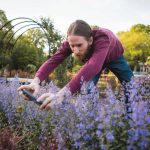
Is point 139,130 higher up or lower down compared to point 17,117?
higher up

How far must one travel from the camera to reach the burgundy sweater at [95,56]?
3.15 metres

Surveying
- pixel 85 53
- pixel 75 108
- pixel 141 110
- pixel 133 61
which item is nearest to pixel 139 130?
pixel 141 110

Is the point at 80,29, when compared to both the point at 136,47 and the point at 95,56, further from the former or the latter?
the point at 136,47

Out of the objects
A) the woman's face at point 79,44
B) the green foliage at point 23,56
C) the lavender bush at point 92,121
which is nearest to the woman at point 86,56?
the woman's face at point 79,44

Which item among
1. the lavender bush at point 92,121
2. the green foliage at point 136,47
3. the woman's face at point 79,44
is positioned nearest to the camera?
the lavender bush at point 92,121

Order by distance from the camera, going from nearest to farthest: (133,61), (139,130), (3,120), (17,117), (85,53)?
(139,130), (85,53), (17,117), (3,120), (133,61)

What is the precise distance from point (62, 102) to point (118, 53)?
1285mm

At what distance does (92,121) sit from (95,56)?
2.72 feet

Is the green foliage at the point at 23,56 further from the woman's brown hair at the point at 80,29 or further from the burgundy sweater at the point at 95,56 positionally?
the woman's brown hair at the point at 80,29

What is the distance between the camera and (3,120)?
4707 mm

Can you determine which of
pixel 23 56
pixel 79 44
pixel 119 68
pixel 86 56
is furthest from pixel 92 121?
pixel 23 56

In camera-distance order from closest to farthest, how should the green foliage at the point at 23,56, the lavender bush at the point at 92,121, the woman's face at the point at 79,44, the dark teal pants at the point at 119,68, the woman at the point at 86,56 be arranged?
the lavender bush at the point at 92,121 → the woman at the point at 86,56 → the woman's face at the point at 79,44 → the dark teal pants at the point at 119,68 → the green foliage at the point at 23,56

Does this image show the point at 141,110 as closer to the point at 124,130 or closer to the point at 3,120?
the point at 124,130

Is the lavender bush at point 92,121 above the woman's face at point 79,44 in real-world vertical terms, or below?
below
